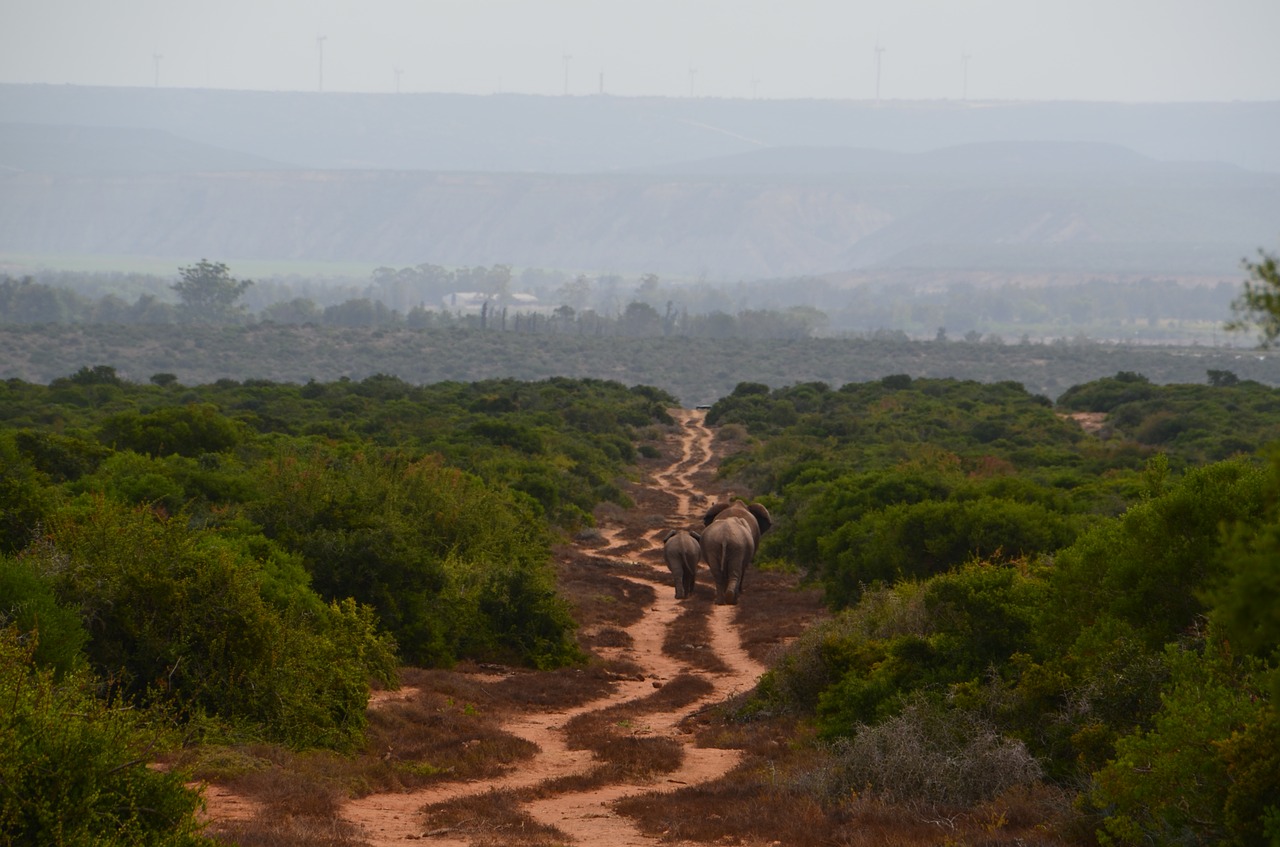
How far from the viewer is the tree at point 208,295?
537 feet

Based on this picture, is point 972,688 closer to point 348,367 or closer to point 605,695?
point 605,695

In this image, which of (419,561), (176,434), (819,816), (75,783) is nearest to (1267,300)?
(819,816)

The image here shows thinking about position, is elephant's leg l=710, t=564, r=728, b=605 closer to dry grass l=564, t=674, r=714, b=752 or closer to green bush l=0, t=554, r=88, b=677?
dry grass l=564, t=674, r=714, b=752

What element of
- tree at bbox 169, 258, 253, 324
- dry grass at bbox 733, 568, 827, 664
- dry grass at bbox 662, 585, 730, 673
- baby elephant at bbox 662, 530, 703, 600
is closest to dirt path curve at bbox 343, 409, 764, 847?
dry grass at bbox 662, 585, 730, 673

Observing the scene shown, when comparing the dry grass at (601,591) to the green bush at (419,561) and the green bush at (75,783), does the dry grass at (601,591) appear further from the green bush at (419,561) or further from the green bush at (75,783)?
the green bush at (75,783)

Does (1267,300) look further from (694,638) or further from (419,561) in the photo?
(694,638)

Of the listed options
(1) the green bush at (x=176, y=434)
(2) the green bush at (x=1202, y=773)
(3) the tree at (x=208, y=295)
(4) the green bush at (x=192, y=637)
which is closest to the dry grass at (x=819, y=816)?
(2) the green bush at (x=1202, y=773)

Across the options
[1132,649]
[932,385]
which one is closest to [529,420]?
[932,385]

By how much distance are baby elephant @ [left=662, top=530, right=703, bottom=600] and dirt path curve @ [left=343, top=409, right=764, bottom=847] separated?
0.51m

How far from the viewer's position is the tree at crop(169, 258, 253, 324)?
164 meters

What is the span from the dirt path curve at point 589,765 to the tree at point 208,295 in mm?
148010

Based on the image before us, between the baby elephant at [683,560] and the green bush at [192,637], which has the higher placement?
the green bush at [192,637]

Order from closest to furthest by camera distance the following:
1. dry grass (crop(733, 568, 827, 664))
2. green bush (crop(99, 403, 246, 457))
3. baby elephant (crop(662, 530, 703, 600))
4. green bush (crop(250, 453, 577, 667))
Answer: green bush (crop(250, 453, 577, 667)) → dry grass (crop(733, 568, 827, 664)) → baby elephant (crop(662, 530, 703, 600)) → green bush (crop(99, 403, 246, 457))

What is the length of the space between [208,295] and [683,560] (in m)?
153
